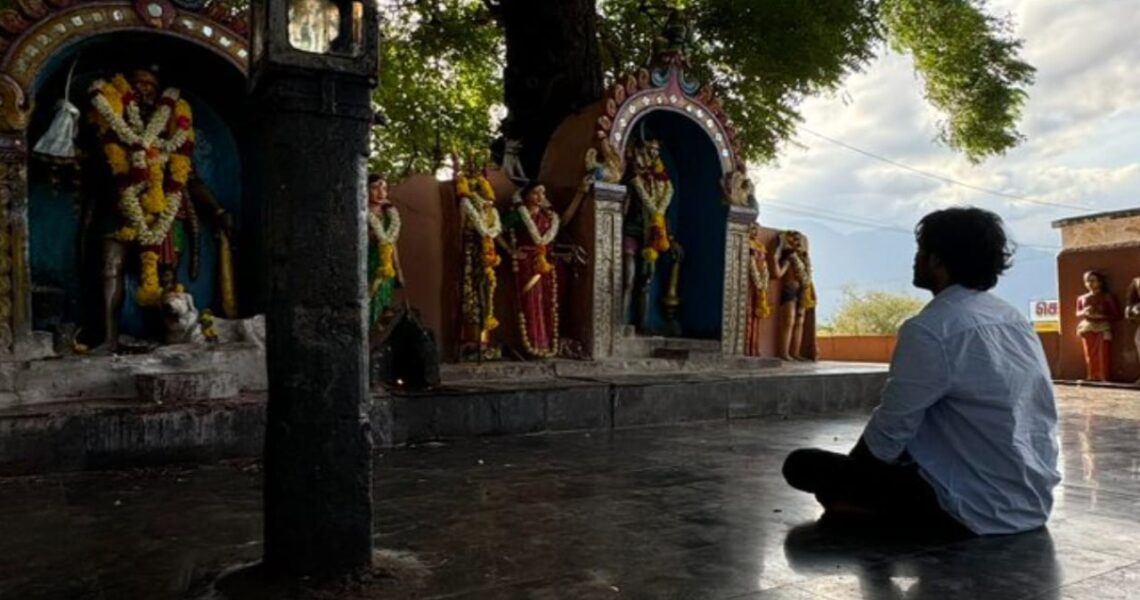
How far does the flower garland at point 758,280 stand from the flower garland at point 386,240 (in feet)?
14.9

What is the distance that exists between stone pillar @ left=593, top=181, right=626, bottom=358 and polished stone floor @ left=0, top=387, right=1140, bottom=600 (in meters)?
3.60

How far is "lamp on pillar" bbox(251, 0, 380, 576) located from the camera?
9.32 ft

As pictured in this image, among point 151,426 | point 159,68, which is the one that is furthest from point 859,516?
point 159,68

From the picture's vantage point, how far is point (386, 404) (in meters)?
6.07

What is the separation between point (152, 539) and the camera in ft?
11.2

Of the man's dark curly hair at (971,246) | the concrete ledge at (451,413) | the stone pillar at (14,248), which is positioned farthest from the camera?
the stone pillar at (14,248)

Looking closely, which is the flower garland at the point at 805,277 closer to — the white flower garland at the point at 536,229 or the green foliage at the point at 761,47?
the green foliage at the point at 761,47

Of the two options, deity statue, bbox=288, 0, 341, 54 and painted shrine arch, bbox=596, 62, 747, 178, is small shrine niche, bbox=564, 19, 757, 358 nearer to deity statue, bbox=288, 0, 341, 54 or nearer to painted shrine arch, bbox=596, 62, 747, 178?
painted shrine arch, bbox=596, 62, 747, 178

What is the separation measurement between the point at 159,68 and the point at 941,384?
253 inches

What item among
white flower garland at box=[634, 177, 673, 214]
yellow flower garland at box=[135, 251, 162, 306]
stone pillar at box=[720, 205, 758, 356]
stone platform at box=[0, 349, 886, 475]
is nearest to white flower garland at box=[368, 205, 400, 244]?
stone platform at box=[0, 349, 886, 475]

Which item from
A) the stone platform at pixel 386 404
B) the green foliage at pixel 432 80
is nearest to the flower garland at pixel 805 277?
the stone platform at pixel 386 404

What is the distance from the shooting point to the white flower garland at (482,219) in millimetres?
8188

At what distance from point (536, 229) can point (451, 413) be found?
8.86 feet

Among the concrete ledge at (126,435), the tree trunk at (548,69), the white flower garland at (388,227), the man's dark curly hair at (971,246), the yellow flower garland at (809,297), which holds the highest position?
the tree trunk at (548,69)
